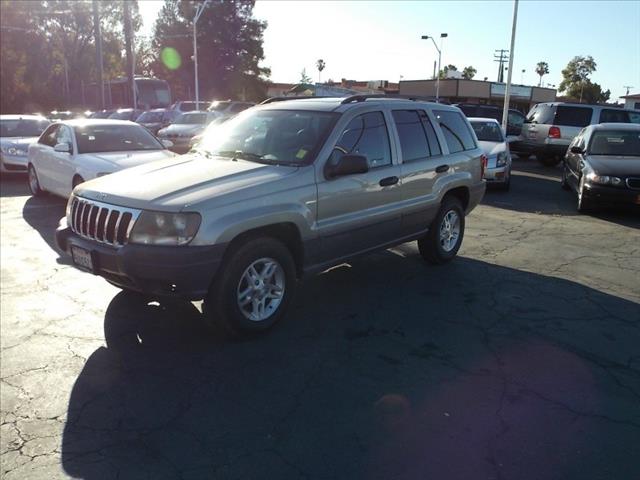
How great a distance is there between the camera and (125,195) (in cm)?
413

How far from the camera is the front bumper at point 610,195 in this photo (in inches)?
347

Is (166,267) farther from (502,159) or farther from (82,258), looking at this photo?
(502,159)

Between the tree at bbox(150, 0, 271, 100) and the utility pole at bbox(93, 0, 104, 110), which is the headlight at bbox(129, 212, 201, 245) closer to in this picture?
the utility pole at bbox(93, 0, 104, 110)

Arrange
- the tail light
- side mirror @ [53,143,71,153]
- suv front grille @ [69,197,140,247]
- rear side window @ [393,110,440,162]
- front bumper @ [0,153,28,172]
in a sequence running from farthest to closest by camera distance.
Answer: the tail light → front bumper @ [0,153,28,172] → side mirror @ [53,143,71,153] → rear side window @ [393,110,440,162] → suv front grille @ [69,197,140,247]

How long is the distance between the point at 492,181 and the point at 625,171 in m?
3.38

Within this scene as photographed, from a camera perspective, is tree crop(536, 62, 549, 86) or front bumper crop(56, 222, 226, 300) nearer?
front bumper crop(56, 222, 226, 300)

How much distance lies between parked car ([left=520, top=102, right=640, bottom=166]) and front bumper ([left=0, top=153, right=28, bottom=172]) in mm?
14340

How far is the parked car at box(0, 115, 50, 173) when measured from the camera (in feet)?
41.5

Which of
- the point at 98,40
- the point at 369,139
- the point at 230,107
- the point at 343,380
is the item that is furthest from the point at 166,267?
the point at 98,40

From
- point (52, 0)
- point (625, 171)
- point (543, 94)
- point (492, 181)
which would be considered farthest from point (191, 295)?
point (543, 94)

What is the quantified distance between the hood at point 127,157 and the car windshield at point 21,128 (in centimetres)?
636

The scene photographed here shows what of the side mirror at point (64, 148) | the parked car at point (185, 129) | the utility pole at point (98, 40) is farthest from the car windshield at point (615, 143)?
the utility pole at point (98, 40)

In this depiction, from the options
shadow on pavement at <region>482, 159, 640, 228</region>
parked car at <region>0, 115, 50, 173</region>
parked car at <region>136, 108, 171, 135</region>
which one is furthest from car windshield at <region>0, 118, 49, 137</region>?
shadow on pavement at <region>482, 159, 640, 228</region>

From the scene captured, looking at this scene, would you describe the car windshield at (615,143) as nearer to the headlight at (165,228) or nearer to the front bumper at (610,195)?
the front bumper at (610,195)
